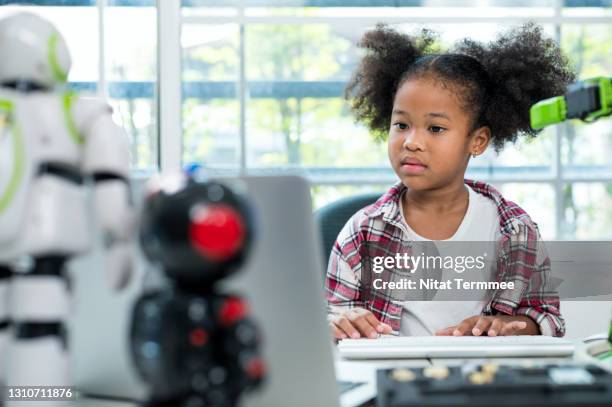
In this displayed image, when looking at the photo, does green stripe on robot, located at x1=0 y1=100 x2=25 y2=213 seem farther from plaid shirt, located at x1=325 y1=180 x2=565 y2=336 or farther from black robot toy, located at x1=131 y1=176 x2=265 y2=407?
plaid shirt, located at x1=325 y1=180 x2=565 y2=336

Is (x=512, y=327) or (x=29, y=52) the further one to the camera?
(x=512, y=327)

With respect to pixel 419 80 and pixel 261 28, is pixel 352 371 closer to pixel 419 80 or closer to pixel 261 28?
pixel 419 80

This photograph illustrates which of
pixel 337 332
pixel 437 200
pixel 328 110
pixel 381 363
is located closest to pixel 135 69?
pixel 328 110

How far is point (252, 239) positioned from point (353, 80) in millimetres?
1308

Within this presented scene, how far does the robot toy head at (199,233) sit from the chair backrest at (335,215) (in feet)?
3.43

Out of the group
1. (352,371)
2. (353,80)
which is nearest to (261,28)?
(353,80)

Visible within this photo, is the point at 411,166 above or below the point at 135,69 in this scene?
below

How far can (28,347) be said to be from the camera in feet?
1.56

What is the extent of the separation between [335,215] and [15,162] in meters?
1.03

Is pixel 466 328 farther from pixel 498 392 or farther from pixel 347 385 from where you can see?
pixel 498 392

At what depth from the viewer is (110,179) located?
49 centimetres

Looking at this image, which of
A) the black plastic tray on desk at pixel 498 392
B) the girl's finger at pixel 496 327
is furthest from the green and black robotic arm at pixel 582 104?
the girl's finger at pixel 496 327

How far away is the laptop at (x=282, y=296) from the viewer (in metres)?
0.51

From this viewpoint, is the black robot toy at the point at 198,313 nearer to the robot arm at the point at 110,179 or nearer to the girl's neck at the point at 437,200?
the robot arm at the point at 110,179
